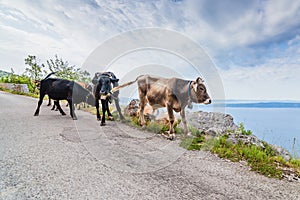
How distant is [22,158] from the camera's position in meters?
Result: 2.63

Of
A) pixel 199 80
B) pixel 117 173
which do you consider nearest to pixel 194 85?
pixel 199 80

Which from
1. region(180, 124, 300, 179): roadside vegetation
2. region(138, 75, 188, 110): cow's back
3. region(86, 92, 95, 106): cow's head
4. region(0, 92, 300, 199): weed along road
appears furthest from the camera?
region(86, 92, 95, 106): cow's head

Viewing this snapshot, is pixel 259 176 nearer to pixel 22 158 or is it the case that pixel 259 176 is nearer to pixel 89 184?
pixel 89 184

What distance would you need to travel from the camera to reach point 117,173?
2393 mm

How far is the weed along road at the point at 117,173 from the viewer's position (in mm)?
1930

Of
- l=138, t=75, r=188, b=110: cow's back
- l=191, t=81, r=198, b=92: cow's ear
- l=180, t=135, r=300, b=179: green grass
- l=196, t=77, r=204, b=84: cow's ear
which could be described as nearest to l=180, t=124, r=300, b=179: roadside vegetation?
l=180, t=135, r=300, b=179: green grass

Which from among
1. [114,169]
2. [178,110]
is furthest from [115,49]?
[114,169]

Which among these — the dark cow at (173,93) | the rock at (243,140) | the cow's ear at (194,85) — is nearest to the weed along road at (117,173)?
the rock at (243,140)

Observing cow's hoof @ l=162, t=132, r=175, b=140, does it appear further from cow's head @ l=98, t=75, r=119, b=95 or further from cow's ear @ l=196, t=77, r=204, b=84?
cow's head @ l=98, t=75, r=119, b=95

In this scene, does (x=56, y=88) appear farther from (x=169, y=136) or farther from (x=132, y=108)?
(x=169, y=136)

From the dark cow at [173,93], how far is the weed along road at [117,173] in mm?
1329

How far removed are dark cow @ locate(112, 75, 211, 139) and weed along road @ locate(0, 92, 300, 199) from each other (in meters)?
1.33

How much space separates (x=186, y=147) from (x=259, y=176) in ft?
5.04

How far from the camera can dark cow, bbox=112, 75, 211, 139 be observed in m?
4.27
